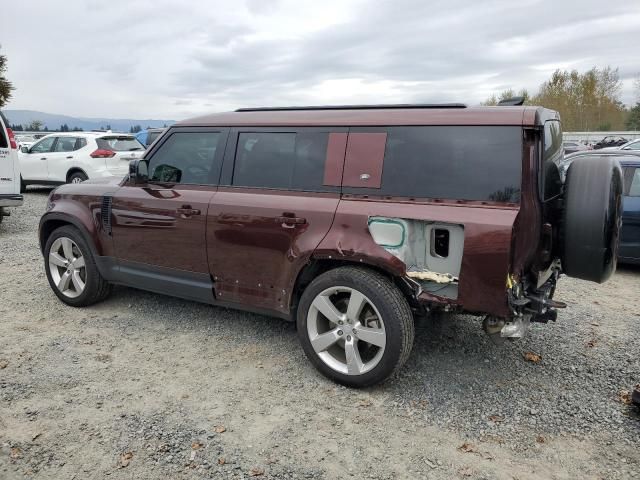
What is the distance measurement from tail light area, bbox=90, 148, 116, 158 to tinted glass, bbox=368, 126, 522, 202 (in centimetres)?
1018

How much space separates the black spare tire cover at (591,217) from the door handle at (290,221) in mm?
1711

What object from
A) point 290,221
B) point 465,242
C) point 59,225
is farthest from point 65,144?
point 465,242

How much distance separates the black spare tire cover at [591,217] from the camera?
2910mm

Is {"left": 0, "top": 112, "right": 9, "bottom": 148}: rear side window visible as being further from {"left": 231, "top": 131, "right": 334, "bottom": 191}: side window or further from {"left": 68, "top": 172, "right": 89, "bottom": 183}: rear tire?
{"left": 231, "top": 131, "right": 334, "bottom": 191}: side window

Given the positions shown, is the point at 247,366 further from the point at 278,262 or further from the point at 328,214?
the point at 328,214

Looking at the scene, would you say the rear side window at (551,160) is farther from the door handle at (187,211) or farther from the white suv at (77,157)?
the white suv at (77,157)

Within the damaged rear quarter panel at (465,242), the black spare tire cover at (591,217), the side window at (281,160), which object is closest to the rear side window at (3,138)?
the side window at (281,160)

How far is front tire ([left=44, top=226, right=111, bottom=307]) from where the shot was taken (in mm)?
4688

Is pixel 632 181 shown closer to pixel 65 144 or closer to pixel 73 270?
pixel 73 270

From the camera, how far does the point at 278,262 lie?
11.7ft

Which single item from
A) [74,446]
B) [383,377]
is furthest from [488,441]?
[74,446]

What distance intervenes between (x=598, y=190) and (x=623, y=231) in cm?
398

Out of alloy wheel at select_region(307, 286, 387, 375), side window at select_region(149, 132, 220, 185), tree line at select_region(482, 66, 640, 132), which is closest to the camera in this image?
alloy wheel at select_region(307, 286, 387, 375)

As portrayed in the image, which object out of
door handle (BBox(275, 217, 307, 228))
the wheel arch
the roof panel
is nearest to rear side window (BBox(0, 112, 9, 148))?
the wheel arch
